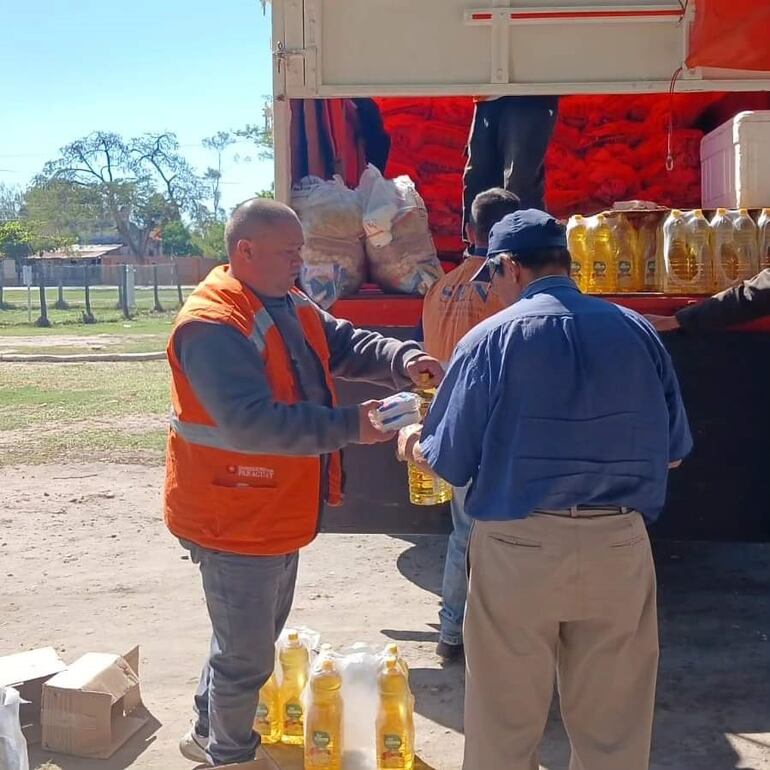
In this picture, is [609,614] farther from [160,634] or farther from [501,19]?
[160,634]

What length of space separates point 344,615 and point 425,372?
232 cm

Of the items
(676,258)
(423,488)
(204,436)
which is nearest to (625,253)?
(676,258)

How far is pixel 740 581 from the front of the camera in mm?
6141

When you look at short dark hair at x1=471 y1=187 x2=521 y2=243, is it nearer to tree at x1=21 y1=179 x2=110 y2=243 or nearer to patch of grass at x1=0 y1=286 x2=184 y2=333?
patch of grass at x1=0 y1=286 x2=184 y2=333

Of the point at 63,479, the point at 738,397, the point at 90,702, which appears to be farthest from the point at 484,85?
the point at 63,479

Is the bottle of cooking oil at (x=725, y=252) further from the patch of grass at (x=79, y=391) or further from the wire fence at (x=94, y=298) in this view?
the wire fence at (x=94, y=298)

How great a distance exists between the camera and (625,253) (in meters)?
4.34

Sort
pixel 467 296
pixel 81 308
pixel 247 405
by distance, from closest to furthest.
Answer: pixel 247 405 < pixel 467 296 < pixel 81 308

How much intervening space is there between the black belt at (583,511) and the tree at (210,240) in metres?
47.8

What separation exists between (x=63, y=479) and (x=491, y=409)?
6.59 meters

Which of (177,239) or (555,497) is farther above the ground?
(177,239)

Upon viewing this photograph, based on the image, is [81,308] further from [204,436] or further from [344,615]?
[204,436]

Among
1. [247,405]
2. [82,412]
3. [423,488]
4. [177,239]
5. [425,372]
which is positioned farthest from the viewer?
[177,239]

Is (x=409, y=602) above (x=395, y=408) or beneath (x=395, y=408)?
beneath
